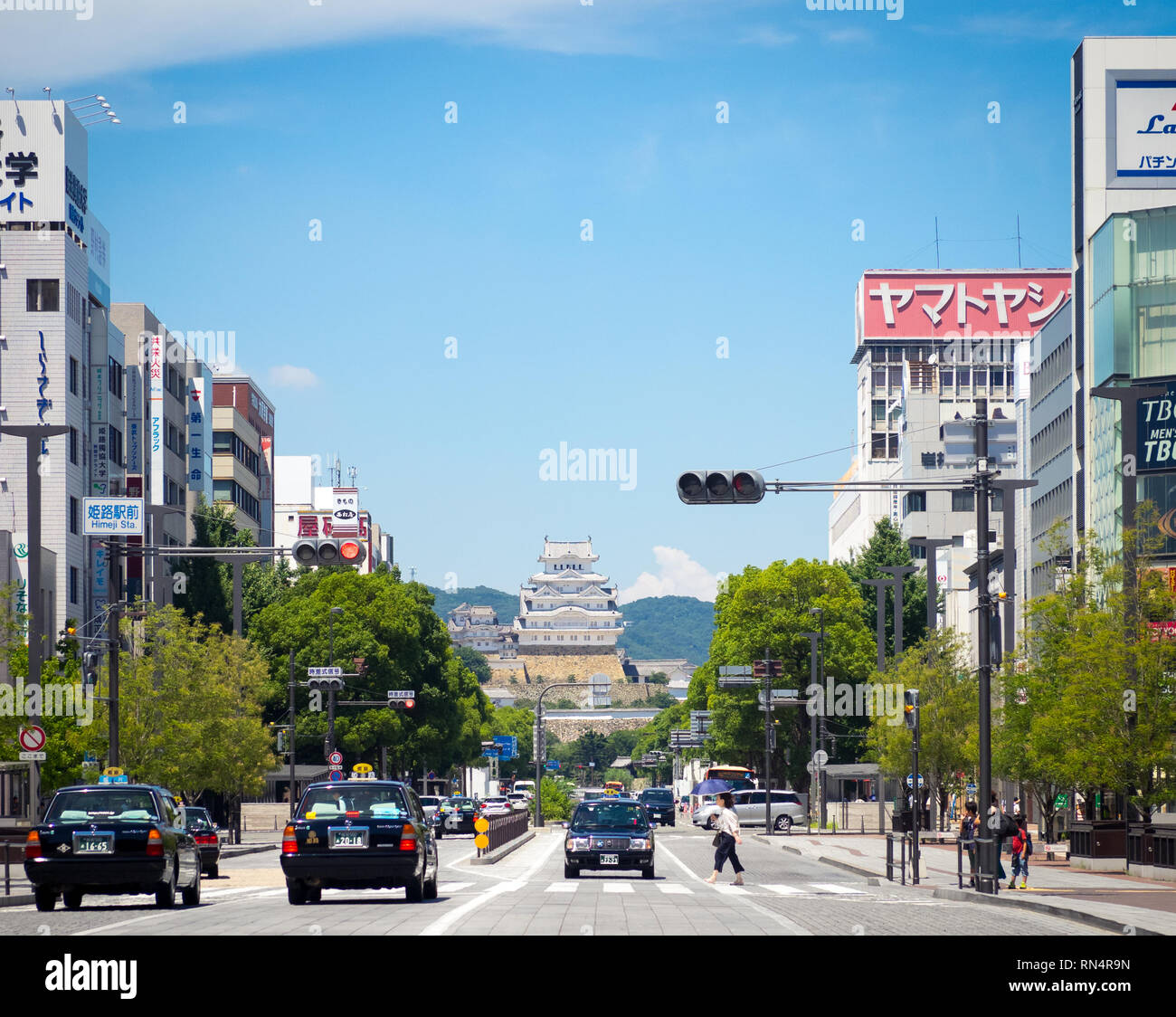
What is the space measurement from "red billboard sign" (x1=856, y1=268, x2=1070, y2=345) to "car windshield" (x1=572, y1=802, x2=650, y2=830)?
389ft

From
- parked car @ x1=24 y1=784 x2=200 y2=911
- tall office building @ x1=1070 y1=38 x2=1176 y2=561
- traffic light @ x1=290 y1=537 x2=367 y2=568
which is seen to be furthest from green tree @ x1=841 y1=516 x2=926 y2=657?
parked car @ x1=24 y1=784 x2=200 y2=911

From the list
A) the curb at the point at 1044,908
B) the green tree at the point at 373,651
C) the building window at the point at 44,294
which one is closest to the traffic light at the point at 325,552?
the curb at the point at 1044,908

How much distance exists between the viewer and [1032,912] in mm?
23406

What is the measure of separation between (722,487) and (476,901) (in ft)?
23.2

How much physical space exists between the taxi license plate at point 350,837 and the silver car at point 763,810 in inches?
2189

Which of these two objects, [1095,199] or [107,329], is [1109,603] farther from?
[107,329]

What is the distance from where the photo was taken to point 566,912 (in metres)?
22.2

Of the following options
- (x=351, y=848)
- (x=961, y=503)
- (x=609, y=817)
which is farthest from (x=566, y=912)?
(x=961, y=503)

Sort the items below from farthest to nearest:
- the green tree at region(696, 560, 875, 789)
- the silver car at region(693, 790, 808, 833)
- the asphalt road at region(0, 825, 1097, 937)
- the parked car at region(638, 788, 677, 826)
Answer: the parked car at region(638, 788, 677, 826), the green tree at region(696, 560, 875, 789), the silver car at region(693, 790, 808, 833), the asphalt road at region(0, 825, 1097, 937)

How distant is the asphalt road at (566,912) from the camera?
60.9 feet

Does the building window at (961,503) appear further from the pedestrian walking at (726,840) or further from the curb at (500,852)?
the pedestrian walking at (726,840)

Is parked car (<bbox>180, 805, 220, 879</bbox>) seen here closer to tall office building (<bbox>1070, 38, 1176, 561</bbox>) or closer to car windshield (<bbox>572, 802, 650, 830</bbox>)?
car windshield (<bbox>572, 802, 650, 830</bbox>)

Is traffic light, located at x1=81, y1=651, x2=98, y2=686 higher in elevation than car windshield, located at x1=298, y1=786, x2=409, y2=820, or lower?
higher

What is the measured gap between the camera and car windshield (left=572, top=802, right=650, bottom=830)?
36.1m
